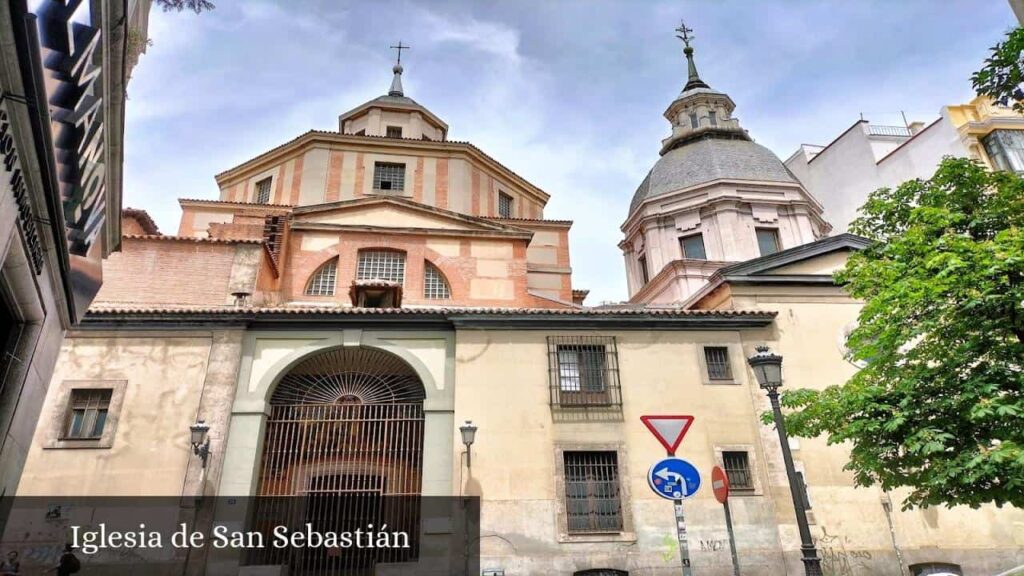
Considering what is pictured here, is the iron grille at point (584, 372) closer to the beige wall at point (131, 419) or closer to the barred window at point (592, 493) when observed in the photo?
the barred window at point (592, 493)

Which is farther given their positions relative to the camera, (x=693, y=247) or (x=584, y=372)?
(x=693, y=247)

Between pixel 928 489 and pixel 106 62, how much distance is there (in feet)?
41.2

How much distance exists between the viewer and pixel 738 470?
1345 centimetres

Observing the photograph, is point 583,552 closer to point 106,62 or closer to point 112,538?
point 112,538

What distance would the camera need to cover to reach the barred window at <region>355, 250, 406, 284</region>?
2006 cm

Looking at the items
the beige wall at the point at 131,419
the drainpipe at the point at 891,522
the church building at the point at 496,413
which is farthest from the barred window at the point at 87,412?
the drainpipe at the point at 891,522

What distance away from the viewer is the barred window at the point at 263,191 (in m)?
26.0

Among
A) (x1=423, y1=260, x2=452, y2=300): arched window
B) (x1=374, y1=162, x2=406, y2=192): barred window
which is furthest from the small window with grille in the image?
(x1=423, y1=260, x2=452, y2=300): arched window

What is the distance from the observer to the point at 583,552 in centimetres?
1231

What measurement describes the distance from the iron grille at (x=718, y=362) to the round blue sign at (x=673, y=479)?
8.38m

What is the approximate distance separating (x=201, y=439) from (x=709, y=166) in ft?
91.6

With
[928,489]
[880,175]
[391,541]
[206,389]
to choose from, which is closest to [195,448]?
[206,389]

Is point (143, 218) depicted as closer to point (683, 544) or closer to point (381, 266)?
point (381, 266)

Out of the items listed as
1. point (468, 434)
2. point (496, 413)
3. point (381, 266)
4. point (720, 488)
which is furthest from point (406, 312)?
point (720, 488)
